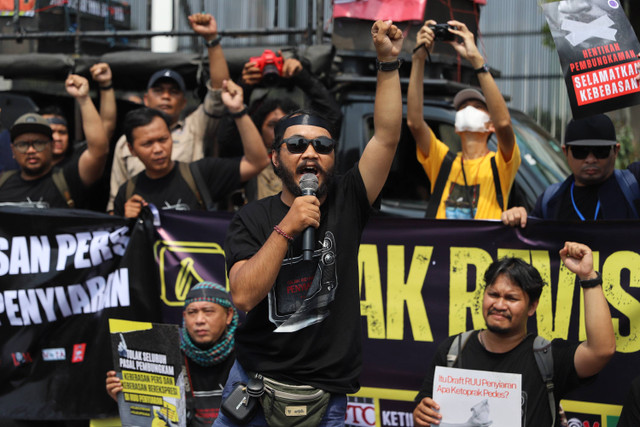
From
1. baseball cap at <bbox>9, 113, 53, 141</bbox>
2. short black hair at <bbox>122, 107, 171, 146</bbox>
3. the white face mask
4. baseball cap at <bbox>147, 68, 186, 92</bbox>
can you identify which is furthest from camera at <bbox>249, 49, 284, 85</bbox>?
the white face mask

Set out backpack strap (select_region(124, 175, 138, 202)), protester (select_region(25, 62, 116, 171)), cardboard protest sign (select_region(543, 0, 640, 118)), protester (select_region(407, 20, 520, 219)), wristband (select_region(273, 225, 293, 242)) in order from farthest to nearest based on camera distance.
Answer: protester (select_region(25, 62, 116, 171)) → backpack strap (select_region(124, 175, 138, 202)) → protester (select_region(407, 20, 520, 219)) → cardboard protest sign (select_region(543, 0, 640, 118)) → wristband (select_region(273, 225, 293, 242))

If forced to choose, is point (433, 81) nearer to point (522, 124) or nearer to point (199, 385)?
point (522, 124)

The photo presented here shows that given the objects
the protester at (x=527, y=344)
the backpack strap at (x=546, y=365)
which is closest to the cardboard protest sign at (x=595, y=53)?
the protester at (x=527, y=344)

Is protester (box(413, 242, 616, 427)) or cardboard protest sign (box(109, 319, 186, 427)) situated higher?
protester (box(413, 242, 616, 427))

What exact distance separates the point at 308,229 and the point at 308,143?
41 cm

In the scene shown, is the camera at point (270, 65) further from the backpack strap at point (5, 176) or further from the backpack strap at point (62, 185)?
the backpack strap at point (5, 176)

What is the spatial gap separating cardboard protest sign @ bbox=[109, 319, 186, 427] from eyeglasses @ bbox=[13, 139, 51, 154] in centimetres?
182

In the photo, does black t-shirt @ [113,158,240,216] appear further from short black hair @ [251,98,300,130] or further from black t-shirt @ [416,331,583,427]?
black t-shirt @ [416,331,583,427]

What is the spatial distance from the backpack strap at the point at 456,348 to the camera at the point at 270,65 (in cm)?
286

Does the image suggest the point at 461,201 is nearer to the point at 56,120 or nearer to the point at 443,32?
the point at 443,32

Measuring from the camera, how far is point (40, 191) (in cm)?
614

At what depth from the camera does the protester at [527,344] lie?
3.93 meters

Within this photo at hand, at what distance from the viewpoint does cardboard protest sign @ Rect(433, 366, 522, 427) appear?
402cm

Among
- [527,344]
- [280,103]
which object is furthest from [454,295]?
[280,103]
